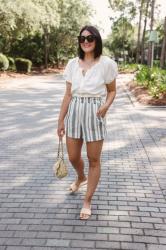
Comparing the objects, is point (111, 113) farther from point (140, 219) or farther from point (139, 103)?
point (140, 219)

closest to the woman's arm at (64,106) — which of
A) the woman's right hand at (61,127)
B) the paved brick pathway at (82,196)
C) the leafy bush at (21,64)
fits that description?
the woman's right hand at (61,127)

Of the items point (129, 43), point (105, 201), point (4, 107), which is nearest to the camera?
point (105, 201)

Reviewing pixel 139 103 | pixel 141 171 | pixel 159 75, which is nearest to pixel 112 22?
pixel 159 75

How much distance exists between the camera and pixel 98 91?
382 centimetres

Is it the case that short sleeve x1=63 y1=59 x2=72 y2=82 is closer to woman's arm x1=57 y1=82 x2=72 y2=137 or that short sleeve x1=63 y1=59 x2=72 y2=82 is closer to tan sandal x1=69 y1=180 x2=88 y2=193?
woman's arm x1=57 y1=82 x2=72 y2=137

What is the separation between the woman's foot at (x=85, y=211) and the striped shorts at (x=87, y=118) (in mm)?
735

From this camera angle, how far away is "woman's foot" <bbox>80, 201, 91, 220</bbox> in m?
4.03

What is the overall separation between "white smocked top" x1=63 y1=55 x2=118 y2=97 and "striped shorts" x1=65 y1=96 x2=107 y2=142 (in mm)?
70

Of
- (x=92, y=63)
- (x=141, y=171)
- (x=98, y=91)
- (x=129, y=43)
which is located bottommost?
(x=129, y=43)

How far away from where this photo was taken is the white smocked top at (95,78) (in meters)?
3.78

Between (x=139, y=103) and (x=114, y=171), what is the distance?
7.58 meters

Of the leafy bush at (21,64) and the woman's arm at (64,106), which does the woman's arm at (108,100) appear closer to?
the woman's arm at (64,106)

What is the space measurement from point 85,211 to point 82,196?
0.60 metres

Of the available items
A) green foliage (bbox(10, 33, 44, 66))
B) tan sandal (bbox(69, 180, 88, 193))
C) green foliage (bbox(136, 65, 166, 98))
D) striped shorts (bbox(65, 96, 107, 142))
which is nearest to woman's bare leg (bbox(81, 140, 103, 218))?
striped shorts (bbox(65, 96, 107, 142))
